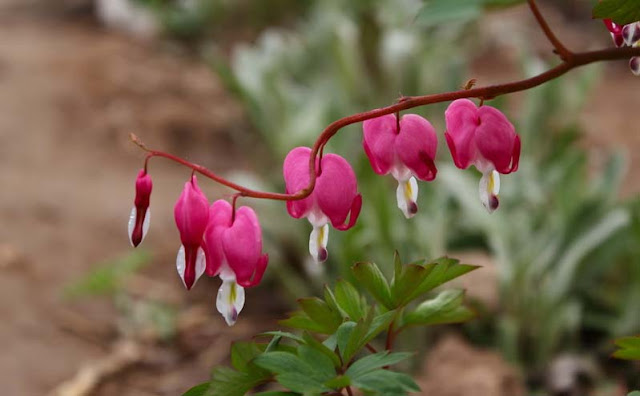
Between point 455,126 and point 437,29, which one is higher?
point 437,29

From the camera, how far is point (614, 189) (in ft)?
6.62

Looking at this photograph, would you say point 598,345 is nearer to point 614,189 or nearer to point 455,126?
point 614,189

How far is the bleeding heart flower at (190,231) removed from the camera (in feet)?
2.15

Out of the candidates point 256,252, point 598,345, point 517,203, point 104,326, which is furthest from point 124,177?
point 256,252

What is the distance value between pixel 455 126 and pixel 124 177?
8.16ft

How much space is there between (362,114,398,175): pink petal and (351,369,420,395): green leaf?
15 centimetres

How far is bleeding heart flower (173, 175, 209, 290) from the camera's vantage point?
25.7 inches

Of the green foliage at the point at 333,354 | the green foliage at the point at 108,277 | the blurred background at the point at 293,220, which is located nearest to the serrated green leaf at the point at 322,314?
the green foliage at the point at 333,354

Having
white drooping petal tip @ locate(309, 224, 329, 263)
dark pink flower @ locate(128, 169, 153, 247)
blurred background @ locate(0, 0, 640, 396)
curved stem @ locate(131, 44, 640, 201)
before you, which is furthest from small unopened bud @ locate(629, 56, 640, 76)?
blurred background @ locate(0, 0, 640, 396)

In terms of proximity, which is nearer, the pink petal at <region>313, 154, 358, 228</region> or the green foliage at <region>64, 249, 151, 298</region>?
the pink petal at <region>313, 154, 358, 228</region>

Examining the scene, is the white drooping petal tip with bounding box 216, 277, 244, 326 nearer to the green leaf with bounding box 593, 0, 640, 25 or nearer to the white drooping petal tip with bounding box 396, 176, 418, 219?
the white drooping petal tip with bounding box 396, 176, 418, 219

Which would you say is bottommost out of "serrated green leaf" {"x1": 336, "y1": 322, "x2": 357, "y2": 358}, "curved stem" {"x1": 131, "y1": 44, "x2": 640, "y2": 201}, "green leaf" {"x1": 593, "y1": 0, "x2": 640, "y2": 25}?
"serrated green leaf" {"x1": 336, "y1": 322, "x2": 357, "y2": 358}

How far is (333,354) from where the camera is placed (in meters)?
0.67

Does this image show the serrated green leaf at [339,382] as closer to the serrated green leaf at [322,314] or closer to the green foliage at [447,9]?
the serrated green leaf at [322,314]
